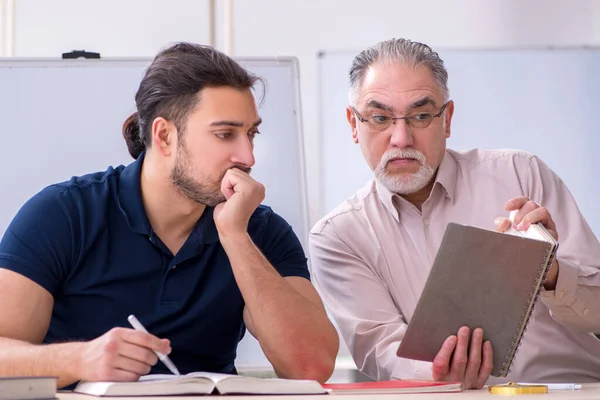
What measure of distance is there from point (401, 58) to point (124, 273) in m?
0.94

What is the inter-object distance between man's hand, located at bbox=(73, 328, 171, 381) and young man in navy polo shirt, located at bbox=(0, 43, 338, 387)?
35 centimetres

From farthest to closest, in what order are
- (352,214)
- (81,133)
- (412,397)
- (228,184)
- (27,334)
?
(81,133), (352,214), (228,184), (27,334), (412,397)

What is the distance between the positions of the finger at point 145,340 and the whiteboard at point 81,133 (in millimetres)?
1187

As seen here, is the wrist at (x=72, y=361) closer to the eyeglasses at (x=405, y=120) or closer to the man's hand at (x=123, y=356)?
the man's hand at (x=123, y=356)

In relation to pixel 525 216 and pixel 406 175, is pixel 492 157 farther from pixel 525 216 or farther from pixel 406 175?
pixel 525 216

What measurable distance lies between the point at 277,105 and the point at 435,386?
1480mm

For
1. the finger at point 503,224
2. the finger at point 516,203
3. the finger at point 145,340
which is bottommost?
the finger at point 145,340

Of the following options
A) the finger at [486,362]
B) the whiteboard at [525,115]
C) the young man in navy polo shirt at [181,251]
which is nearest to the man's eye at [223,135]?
the young man in navy polo shirt at [181,251]

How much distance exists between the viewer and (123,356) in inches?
51.6

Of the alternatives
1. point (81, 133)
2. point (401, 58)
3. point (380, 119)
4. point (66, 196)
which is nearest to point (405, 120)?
point (380, 119)

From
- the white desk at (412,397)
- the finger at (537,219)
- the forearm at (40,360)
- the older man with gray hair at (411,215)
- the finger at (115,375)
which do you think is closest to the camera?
the white desk at (412,397)

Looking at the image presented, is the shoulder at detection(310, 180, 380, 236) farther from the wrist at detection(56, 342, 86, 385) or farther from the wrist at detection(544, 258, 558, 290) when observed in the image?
the wrist at detection(56, 342, 86, 385)

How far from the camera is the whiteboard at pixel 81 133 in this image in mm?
2477

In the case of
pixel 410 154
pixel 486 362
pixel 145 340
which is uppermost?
pixel 410 154
